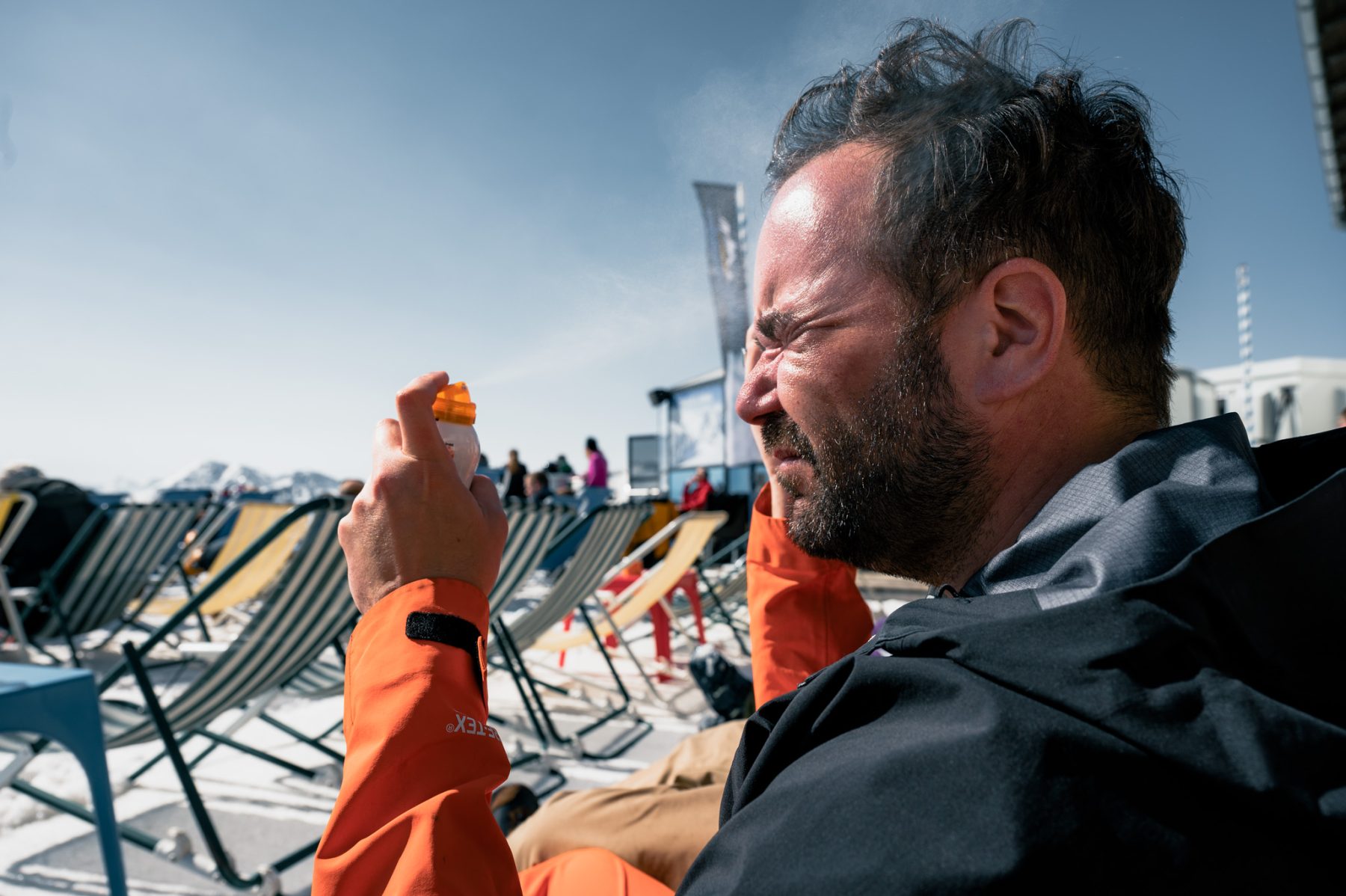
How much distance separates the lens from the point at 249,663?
2311 mm

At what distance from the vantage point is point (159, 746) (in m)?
3.45

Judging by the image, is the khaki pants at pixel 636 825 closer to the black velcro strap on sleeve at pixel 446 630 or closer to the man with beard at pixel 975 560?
the man with beard at pixel 975 560

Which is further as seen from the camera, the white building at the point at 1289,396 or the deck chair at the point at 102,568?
the white building at the point at 1289,396

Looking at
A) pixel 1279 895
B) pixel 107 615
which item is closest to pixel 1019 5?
pixel 1279 895

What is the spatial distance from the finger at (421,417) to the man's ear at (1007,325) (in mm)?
581

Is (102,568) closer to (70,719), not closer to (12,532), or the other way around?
(12,532)

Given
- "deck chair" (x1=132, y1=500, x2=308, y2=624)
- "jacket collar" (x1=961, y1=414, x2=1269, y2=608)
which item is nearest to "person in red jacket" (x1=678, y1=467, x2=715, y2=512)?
"deck chair" (x1=132, y1=500, x2=308, y2=624)

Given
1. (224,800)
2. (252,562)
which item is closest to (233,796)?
(224,800)

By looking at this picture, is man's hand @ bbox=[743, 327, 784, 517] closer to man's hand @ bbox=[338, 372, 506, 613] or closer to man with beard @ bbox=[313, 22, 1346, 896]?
man with beard @ bbox=[313, 22, 1346, 896]

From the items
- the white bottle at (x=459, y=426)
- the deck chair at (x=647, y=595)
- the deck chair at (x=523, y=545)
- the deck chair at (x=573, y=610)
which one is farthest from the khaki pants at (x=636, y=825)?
the deck chair at (x=647, y=595)

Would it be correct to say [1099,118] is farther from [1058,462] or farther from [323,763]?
[323,763]

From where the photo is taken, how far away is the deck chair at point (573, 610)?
3.33m

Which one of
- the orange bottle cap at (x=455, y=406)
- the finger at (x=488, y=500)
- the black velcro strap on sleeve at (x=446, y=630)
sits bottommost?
the black velcro strap on sleeve at (x=446, y=630)

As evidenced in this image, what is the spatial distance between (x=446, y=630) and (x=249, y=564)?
122 inches
